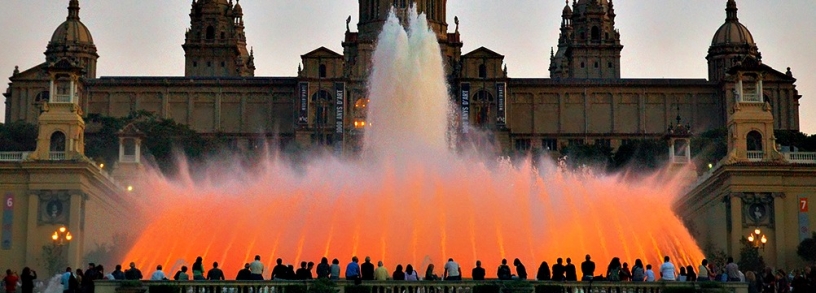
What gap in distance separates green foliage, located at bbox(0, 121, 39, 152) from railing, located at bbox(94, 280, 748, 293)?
92.1 metres

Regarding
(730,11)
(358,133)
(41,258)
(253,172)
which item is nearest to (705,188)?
(41,258)

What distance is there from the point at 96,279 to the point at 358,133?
10594 cm

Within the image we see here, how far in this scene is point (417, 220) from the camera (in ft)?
193

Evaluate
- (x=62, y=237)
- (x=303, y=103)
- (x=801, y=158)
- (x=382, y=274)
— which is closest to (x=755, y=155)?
(x=801, y=158)

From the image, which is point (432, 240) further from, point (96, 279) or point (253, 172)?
point (253, 172)

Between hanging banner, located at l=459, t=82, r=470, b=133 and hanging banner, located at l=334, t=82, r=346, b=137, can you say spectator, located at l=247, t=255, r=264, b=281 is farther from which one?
hanging banner, located at l=459, t=82, r=470, b=133

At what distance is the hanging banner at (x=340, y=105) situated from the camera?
504 ft

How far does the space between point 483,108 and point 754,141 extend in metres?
75.4

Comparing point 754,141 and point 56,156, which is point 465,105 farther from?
point 56,156

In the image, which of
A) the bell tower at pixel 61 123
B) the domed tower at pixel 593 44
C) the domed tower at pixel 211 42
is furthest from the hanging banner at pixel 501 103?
the bell tower at pixel 61 123

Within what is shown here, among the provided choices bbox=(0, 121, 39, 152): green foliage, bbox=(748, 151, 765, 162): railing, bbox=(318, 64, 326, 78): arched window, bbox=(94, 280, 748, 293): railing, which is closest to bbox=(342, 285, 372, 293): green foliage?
bbox=(94, 280, 748, 293): railing

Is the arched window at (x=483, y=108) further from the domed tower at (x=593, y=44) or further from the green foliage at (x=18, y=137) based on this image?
the green foliage at (x=18, y=137)

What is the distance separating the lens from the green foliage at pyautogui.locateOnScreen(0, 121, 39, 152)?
13462 centimetres

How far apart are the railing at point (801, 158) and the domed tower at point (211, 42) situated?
106142 mm
